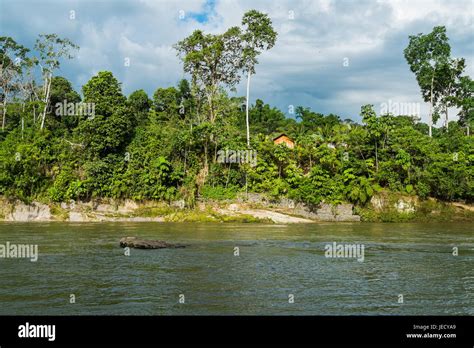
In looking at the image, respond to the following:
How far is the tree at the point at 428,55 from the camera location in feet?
166

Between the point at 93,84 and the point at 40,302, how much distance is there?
34444 millimetres

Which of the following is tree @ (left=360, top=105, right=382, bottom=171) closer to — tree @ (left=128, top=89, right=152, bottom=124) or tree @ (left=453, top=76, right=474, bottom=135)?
tree @ (left=453, top=76, right=474, bottom=135)

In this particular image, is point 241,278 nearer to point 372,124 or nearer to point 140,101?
point 372,124

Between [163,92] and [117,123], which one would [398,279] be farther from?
[163,92]

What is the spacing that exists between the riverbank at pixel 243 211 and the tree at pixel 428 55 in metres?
11.8

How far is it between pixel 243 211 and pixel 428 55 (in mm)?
27327

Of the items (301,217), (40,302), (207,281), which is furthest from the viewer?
(301,217)

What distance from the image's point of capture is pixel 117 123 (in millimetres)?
44094

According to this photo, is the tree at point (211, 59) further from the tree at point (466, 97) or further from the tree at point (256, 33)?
the tree at point (466, 97)

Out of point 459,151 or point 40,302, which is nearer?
point 40,302

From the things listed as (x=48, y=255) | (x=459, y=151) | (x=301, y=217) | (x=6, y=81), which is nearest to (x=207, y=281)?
(x=48, y=255)

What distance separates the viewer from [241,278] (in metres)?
16.4

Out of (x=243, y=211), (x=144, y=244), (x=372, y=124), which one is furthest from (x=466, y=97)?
(x=144, y=244)
